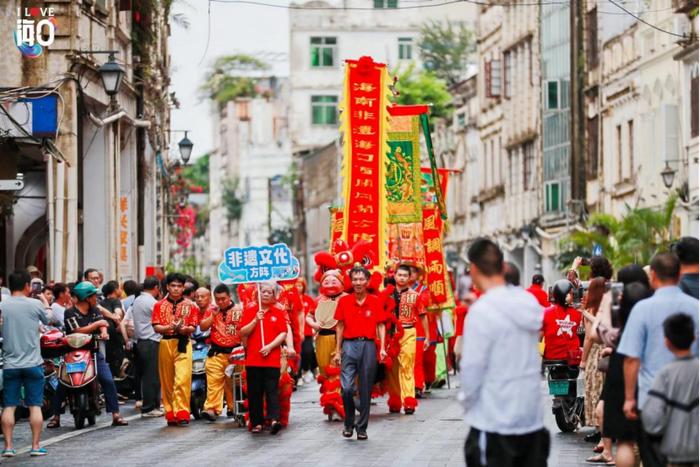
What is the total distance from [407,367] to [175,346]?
3.25m

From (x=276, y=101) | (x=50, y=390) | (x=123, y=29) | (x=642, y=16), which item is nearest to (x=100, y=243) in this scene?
(x=123, y=29)

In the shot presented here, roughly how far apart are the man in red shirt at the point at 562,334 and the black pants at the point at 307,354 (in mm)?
14619

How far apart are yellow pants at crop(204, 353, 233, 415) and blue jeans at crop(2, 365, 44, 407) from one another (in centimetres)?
450

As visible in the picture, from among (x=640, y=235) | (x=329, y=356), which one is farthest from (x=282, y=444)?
(x=640, y=235)

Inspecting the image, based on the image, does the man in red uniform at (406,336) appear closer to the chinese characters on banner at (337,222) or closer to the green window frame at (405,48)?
the chinese characters on banner at (337,222)

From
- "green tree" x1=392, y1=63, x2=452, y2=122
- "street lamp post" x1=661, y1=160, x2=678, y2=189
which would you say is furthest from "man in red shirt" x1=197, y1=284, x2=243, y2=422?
"green tree" x1=392, y1=63, x2=452, y2=122

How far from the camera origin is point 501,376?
31.8 ft

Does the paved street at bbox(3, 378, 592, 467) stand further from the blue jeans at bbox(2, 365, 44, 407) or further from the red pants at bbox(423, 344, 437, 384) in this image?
the red pants at bbox(423, 344, 437, 384)

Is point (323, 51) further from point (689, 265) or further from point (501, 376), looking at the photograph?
point (501, 376)

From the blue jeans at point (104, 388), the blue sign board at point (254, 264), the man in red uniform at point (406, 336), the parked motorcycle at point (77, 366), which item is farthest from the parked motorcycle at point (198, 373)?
the man in red uniform at point (406, 336)

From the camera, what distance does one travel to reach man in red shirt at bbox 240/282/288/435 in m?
20.2

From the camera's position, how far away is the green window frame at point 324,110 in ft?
325

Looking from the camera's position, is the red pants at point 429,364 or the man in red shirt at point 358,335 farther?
the red pants at point 429,364

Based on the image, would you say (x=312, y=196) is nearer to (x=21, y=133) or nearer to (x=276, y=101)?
(x=276, y=101)
